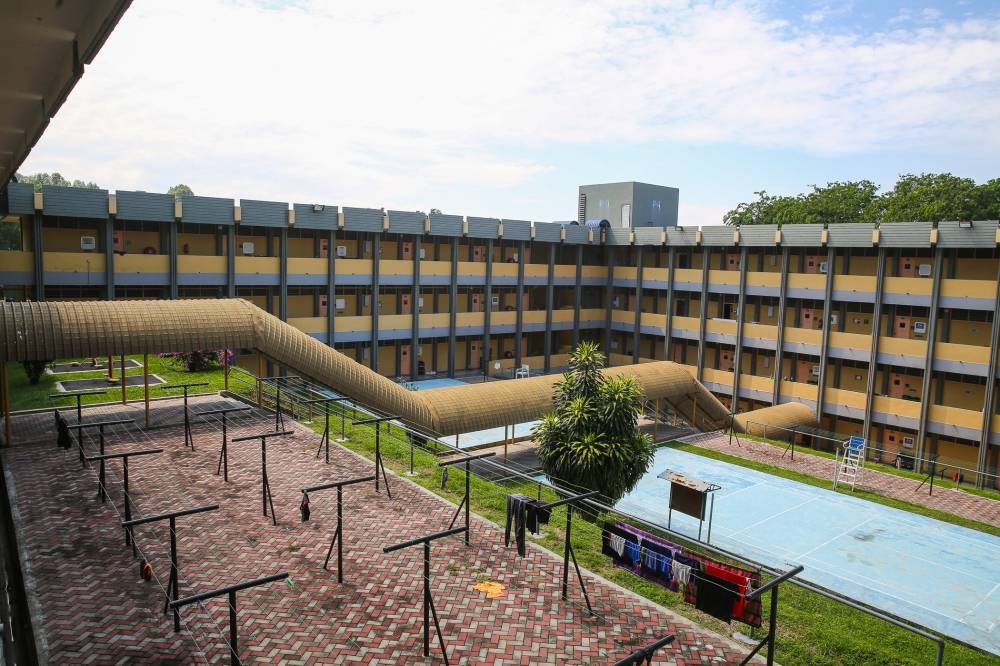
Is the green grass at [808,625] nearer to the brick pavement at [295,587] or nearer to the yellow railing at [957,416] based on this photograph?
the brick pavement at [295,587]

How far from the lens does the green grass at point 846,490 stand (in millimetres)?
24609

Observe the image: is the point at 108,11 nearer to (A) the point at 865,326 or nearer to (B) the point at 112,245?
(B) the point at 112,245

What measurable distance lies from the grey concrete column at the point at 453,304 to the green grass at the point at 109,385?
16.9m

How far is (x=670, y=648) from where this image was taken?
36.9 feet

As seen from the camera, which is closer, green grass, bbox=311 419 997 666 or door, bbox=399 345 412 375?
green grass, bbox=311 419 997 666

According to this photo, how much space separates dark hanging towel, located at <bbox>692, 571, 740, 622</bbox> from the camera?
11469mm

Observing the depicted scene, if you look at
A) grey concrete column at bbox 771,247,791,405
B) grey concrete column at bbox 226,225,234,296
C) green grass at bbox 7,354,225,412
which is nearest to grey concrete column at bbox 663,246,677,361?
grey concrete column at bbox 771,247,791,405

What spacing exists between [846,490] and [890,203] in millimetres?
47216

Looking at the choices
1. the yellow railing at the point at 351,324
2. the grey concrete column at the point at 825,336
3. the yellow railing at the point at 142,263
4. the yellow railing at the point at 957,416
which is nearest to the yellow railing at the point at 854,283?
the grey concrete column at the point at 825,336

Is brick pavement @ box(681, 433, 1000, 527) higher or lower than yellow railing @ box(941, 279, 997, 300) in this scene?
lower

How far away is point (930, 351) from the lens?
37.1 m

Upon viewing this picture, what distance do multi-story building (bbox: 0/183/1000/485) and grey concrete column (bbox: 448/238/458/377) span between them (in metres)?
0.16

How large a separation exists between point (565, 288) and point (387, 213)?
1913 cm

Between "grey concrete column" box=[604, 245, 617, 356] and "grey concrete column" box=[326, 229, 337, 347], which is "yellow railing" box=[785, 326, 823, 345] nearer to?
"grey concrete column" box=[604, 245, 617, 356]
